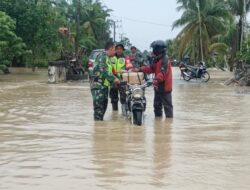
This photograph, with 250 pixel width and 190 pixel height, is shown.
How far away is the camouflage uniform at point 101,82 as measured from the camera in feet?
33.5

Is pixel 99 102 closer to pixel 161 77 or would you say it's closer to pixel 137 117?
pixel 137 117

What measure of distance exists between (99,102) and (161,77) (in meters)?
1.28

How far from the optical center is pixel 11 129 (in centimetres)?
930

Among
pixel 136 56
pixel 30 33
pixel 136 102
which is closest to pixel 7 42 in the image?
pixel 30 33

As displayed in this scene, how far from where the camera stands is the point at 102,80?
10320 millimetres

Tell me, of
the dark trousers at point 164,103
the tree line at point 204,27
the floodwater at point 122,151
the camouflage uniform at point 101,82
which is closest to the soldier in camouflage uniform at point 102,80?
the camouflage uniform at point 101,82

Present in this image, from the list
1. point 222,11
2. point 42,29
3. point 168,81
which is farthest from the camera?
point 222,11

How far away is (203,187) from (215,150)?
80.7 inches

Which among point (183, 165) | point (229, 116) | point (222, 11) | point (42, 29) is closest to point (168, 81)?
point (229, 116)

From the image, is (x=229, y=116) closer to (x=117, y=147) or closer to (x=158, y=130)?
(x=158, y=130)

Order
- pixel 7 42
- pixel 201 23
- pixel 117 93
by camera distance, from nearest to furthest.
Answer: pixel 117 93, pixel 7 42, pixel 201 23

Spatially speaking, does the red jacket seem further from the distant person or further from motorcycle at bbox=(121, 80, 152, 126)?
the distant person

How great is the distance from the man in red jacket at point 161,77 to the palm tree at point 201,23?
39743 millimetres

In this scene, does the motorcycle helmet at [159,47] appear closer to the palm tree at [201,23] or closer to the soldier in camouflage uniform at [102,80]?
the soldier in camouflage uniform at [102,80]
